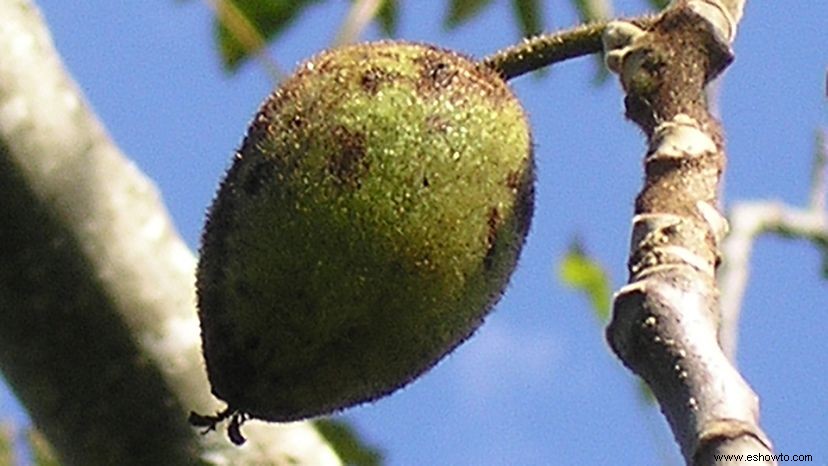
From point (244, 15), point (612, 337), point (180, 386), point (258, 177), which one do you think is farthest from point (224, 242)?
point (244, 15)

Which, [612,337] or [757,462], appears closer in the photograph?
[757,462]

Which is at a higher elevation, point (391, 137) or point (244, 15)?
point (244, 15)

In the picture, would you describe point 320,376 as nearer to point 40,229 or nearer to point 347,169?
point 347,169

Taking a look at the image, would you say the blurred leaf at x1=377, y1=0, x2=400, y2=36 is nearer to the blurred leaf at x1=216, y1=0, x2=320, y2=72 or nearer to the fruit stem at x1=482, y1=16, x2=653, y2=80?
the blurred leaf at x1=216, y1=0, x2=320, y2=72

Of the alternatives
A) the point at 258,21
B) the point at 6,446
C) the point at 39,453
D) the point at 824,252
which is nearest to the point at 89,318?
the point at 39,453

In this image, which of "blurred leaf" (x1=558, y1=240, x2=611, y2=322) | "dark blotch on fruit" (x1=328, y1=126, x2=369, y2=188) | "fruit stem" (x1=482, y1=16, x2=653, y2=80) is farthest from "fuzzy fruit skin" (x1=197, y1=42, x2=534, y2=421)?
"blurred leaf" (x1=558, y1=240, x2=611, y2=322)
